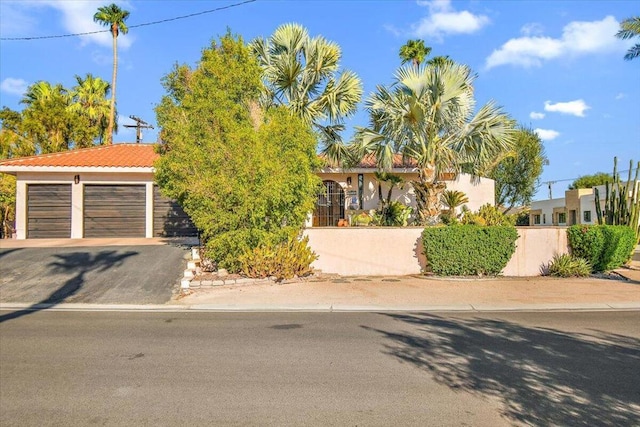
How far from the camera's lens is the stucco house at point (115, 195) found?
18891mm

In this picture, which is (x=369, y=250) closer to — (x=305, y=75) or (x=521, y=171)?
(x=305, y=75)

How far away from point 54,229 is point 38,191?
173 centimetres

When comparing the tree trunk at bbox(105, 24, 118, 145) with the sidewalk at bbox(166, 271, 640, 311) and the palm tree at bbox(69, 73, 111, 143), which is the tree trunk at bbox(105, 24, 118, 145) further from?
the sidewalk at bbox(166, 271, 640, 311)

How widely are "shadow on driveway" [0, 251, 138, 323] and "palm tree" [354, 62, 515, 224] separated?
8.98 m

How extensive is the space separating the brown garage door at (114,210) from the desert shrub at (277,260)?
31.0ft

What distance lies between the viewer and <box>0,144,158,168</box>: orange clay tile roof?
1855cm

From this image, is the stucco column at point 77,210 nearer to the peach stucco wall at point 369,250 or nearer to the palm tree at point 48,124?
the palm tree at point 48,124

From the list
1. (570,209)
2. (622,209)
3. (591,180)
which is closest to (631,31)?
(622,209)

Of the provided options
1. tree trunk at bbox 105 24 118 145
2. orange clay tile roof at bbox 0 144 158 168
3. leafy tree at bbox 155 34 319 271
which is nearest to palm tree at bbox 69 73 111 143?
tree trunk at bbox 105 24 118 145

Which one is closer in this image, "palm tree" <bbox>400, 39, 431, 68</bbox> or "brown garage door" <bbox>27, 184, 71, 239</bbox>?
"brown garage door" <bbox>27, 184, 71, 239</bbox>

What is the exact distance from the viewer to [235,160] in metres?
11.6

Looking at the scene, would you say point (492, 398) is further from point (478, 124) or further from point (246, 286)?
point (478, 124)

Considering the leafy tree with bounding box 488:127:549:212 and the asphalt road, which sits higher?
the leafy tree with bounding box 488:127:549:212

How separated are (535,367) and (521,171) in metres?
26.6
